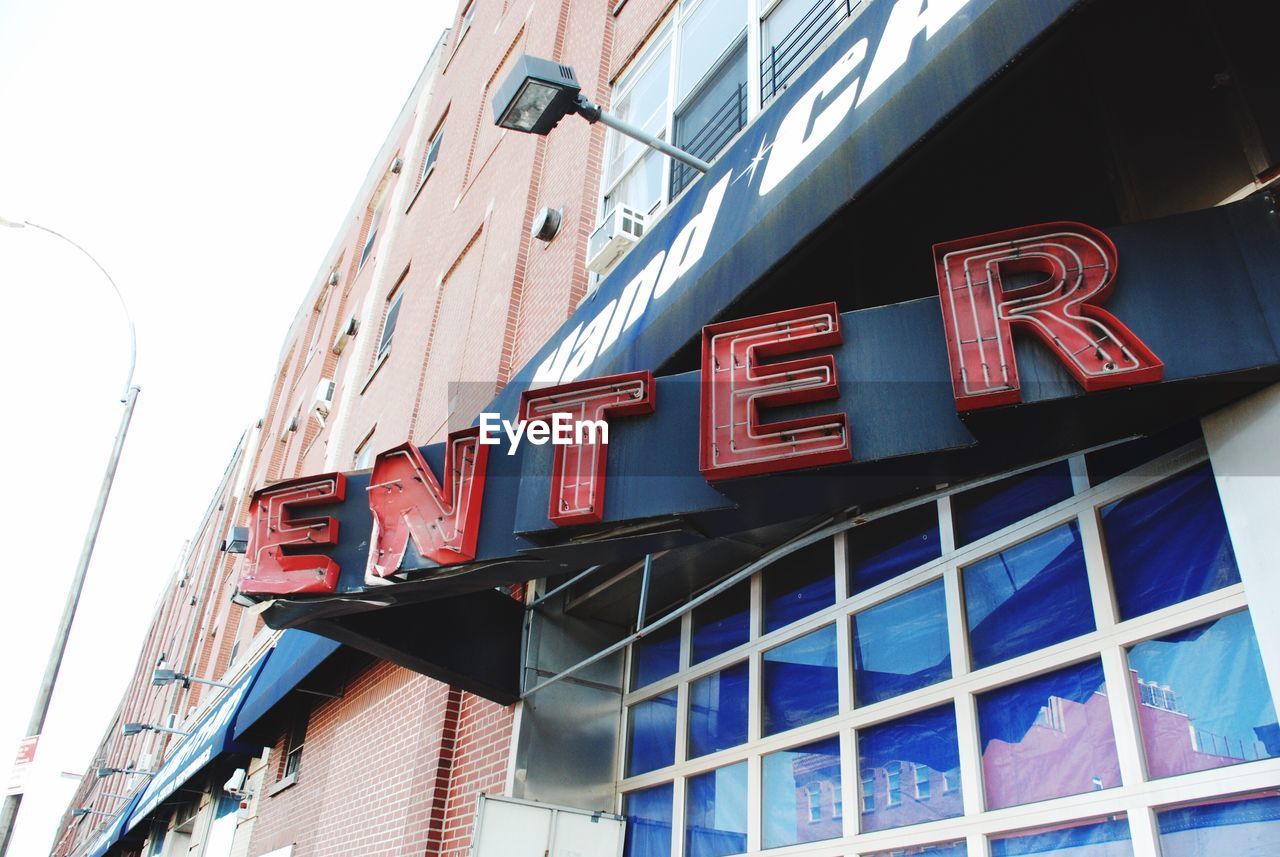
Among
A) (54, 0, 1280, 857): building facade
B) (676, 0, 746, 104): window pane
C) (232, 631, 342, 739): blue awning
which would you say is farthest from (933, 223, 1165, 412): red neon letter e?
(232, 631, 342, 739): blue awning

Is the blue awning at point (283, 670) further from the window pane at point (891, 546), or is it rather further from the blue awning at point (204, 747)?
the window pane at point (891, 546)

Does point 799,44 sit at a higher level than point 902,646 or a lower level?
higher

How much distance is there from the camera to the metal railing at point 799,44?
21.7 feet

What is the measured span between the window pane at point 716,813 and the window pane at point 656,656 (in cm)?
93

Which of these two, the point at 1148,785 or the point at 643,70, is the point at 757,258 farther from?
the point at 643,70

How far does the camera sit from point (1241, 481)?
3051mm

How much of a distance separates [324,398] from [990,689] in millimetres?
16545

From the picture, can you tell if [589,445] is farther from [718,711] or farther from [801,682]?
[718,711]

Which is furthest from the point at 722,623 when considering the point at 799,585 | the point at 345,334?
the point at 345,334

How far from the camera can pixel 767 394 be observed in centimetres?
363

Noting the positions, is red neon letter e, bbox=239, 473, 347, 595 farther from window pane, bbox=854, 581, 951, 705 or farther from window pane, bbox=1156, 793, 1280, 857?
window pane, bbox=1156, 793, 1280, 857

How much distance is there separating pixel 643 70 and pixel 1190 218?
7.51 metres

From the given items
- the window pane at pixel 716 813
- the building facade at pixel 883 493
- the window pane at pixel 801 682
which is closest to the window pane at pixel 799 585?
the building facade at pixel 883 493

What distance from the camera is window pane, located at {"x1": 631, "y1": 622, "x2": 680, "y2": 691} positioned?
22.2ft
